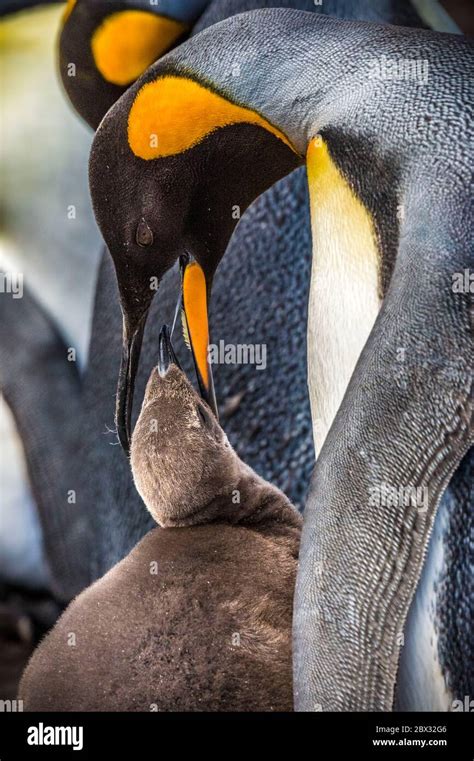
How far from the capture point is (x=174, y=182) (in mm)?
1126

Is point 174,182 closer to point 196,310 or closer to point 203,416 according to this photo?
point 196,310

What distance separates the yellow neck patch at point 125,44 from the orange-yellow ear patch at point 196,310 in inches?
12.8

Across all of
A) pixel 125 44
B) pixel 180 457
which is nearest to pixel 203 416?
pixel 180 457

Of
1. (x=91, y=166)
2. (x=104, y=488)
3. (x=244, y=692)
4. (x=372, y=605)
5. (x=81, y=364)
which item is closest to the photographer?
(x=372, y=605)

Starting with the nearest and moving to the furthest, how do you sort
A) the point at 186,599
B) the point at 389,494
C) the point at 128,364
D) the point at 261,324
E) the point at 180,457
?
the point at 389,494 < the point at 186,599 < the point at 180,457 < the point at 128,364 < the point at 261,324

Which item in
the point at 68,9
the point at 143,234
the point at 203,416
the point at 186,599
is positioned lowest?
the point at 186,599

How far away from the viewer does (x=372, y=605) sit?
2.60 feet

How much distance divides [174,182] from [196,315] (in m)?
0.16

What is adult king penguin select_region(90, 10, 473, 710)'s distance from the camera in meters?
0.79

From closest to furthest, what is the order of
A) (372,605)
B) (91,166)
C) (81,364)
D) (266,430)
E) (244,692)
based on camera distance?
(372,605), (244,692), (91,166), (266,430), (81,364)

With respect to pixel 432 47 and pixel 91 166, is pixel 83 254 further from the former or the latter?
pixel 432 47
